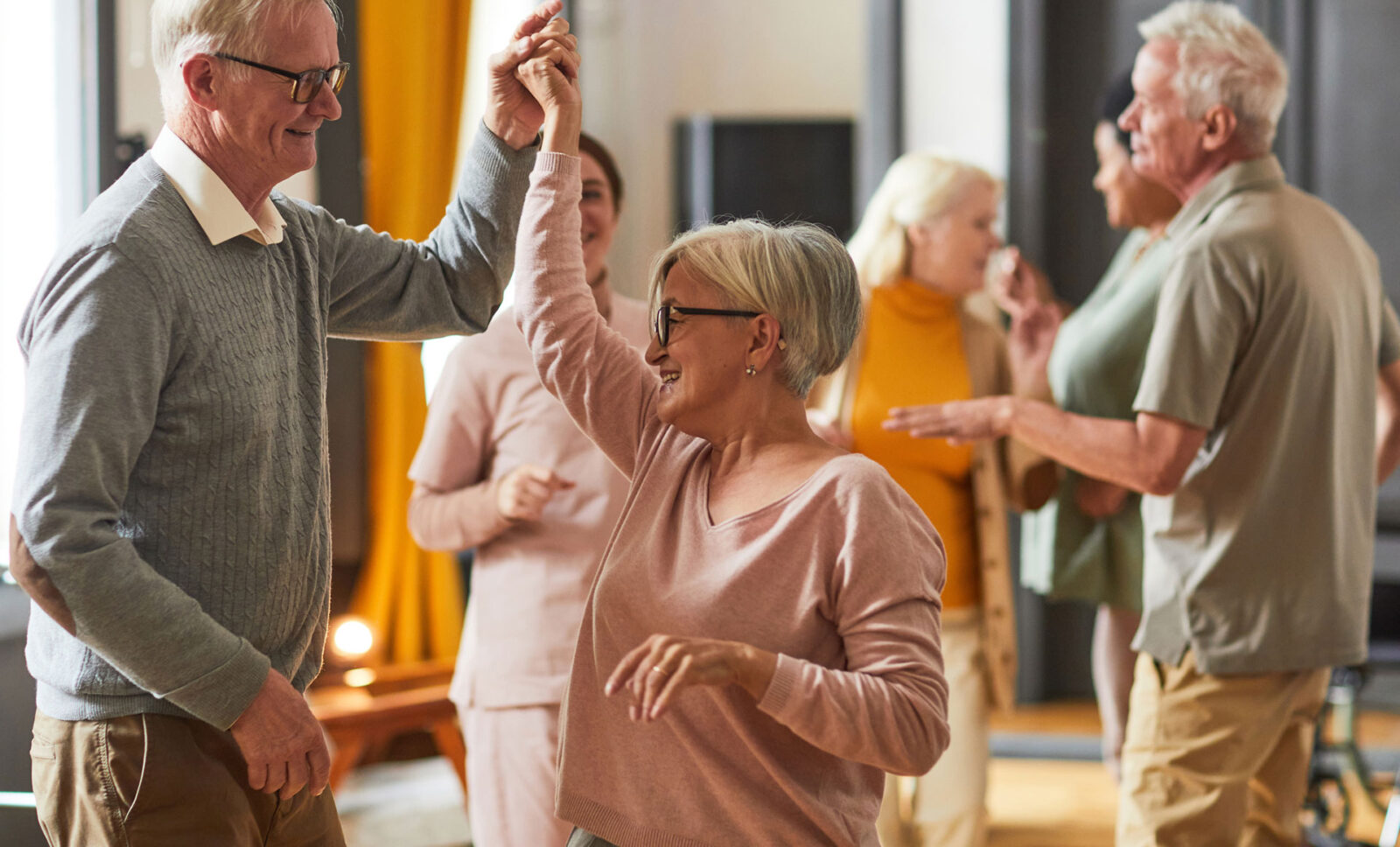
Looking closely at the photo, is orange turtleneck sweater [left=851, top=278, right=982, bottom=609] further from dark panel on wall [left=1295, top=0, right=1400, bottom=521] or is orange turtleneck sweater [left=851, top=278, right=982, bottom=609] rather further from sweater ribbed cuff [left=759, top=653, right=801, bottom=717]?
dark panel on wall [left=1295, top=0, right=1400, bottom=521]

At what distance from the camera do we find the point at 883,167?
14.3ft

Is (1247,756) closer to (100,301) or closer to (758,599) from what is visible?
(758,599)

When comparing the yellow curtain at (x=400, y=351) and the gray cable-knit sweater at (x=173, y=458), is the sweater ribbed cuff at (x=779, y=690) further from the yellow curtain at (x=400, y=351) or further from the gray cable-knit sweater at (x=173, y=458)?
the yellow curtain at (x=400, y=351)

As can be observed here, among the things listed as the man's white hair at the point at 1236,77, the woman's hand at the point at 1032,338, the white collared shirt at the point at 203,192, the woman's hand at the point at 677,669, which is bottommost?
the woman's hand at the point at 677,669

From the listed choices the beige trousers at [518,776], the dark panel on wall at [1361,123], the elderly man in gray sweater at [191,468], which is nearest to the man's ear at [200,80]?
the elderly man in gray sweater at [191,468]

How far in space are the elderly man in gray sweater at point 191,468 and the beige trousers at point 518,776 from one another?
1.94 ft

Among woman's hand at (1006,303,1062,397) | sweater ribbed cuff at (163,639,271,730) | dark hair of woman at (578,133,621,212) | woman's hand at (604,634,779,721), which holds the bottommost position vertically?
sweater ribbed cuff at (163,639,271,730)

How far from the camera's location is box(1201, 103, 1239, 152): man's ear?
2275 millimetres

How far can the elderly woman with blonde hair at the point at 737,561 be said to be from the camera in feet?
4.23

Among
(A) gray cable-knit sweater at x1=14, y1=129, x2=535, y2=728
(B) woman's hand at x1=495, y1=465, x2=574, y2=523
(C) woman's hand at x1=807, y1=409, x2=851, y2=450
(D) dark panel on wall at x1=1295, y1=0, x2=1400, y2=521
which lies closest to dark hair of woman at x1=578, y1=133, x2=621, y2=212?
(B) woman's hand at x1=495, y1=465, x2=574, y2=523

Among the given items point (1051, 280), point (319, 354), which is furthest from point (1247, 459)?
point (1051, 280)

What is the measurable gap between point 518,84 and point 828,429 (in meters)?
1.25

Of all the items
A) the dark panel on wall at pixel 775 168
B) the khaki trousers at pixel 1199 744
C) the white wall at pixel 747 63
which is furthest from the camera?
the white wall at pixel 747 63

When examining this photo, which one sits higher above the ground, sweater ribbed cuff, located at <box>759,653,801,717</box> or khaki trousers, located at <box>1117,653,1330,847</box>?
sweater ribbed cuff, located at <box>759,653,801,717</box>
